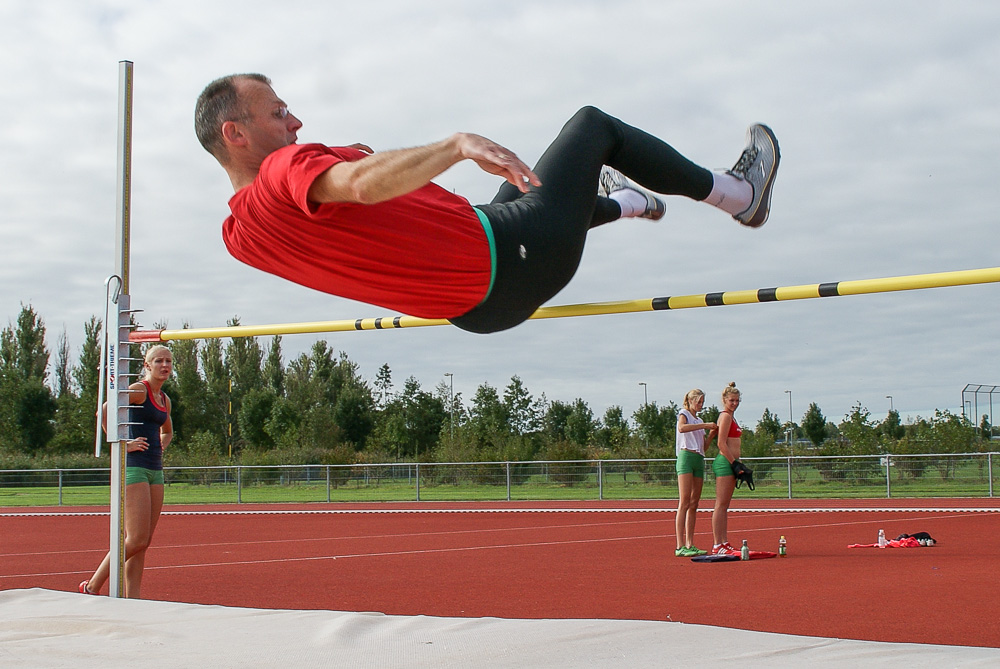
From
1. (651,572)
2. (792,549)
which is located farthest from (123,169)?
(792,549)

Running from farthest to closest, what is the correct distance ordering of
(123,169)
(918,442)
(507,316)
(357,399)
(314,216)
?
→ 1. (357,399)
2. (918,442)
3. (123,169)
4. (507,316)
5. (314,216)

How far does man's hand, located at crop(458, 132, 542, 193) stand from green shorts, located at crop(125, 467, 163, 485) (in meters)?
3.70

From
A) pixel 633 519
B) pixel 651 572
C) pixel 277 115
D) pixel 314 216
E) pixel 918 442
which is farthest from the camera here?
pixel 918 442

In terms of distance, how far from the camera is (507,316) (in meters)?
2.93

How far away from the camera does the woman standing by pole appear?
5.12 m

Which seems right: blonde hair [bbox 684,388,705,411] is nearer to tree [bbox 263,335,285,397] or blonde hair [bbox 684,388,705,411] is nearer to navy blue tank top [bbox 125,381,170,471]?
navy blue tank top [bbox 125,381,170,471]

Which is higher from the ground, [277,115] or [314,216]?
[277,115]

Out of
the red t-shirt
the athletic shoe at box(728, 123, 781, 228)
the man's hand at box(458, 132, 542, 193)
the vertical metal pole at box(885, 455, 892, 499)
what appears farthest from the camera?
the vertical metal pole at box(885, 455, 892, 499)

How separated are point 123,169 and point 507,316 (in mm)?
2722

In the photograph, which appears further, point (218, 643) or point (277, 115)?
point (218, 643)

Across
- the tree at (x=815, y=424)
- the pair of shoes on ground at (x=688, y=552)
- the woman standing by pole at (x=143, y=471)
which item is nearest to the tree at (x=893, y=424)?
the tree at (x=815, y=424)

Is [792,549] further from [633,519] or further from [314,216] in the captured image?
[314,216]

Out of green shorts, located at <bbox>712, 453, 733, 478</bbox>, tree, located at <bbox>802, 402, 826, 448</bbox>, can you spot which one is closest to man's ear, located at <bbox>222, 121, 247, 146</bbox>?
green shorts, located at <bbox>712, 453, 733, 478</bbox>

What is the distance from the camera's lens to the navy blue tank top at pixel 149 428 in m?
5.26
